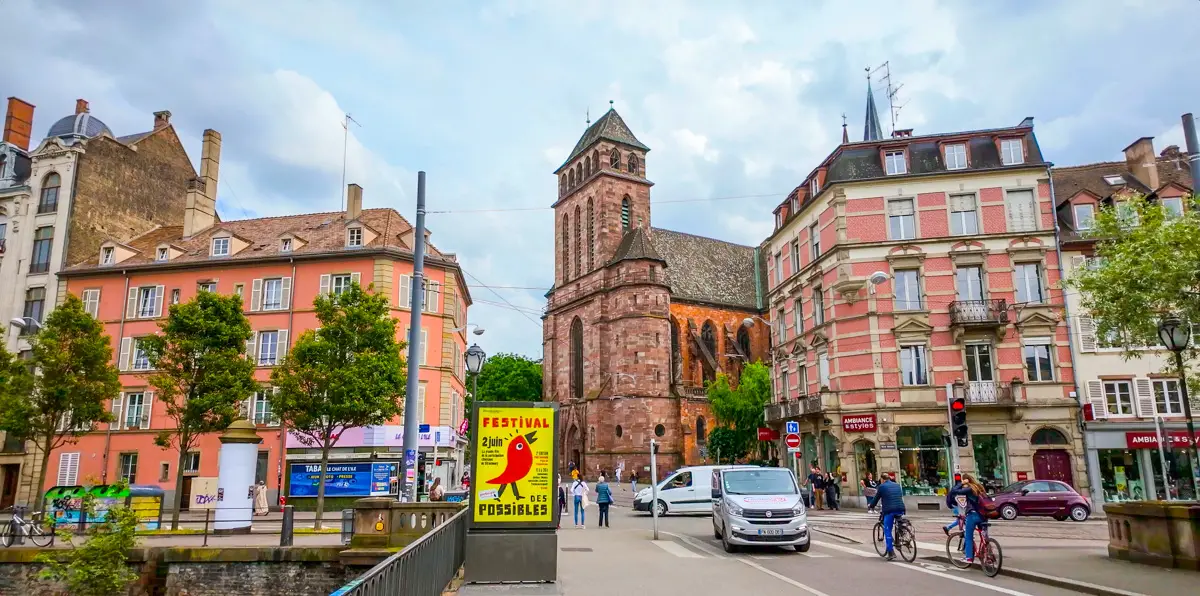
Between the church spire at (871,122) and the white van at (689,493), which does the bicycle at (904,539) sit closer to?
the white van at (689,493)

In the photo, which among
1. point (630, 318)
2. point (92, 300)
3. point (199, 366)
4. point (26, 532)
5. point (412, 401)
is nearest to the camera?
point (412, 401)

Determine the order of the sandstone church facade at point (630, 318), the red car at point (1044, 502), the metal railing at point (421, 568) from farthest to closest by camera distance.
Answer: the sandstone church facade at point (630, 318) < the red car at point (1044, 502) < the metal railing at point (421, 568)

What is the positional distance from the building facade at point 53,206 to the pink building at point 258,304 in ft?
5.11

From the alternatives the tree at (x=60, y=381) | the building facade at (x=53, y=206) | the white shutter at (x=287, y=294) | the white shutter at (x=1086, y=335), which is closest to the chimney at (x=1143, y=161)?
the white shutter at (x=1086, y=335)

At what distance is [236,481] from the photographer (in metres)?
20.8

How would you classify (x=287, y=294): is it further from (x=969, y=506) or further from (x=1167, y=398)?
(x=1167, y=398)

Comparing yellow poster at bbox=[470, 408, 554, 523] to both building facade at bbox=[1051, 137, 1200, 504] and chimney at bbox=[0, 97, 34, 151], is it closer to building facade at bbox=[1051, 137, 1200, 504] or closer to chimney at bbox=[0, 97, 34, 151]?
building facade at bbox=[1051, 137, 1200, 504]

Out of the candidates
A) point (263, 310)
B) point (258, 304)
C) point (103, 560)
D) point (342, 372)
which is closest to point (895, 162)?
point (342, 372)

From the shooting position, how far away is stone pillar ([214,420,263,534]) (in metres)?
20.2

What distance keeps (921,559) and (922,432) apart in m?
16.5

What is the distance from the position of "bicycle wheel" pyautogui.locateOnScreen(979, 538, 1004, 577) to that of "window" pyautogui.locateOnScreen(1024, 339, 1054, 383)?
20.3 m

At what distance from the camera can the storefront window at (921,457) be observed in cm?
2981

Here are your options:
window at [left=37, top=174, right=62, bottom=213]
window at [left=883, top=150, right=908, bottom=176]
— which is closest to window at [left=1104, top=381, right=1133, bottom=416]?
window at [left=883, top=150, right=908, bottom=176]

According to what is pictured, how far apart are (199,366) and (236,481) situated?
6517mm
